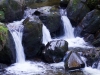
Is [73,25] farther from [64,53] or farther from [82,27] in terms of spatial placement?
[64,53]

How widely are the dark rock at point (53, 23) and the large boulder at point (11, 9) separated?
139cm

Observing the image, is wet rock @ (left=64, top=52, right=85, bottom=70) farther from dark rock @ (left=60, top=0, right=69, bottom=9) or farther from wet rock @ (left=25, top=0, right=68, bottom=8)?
wet rock @ (left=25, top=0, right=68, bottom=8)

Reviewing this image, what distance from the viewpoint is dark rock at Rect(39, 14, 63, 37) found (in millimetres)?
13773

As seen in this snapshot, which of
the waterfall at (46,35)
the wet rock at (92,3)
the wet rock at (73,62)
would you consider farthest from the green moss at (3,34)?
the wet rock at (92,3)

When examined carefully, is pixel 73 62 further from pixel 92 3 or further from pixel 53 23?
pixel 92 3

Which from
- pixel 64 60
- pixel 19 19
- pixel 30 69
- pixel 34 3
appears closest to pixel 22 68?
pixel 30 69

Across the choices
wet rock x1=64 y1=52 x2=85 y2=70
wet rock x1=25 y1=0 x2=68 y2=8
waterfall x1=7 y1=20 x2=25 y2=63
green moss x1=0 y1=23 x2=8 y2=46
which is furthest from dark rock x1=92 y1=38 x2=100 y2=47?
wet rock x1=25 y1=0 x2=68 y2=8

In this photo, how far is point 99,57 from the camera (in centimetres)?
1081

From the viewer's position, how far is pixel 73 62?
34.1 feet

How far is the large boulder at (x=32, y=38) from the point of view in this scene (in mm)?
11648

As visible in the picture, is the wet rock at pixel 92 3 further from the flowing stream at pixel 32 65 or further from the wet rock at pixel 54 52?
the wet rock at pixel 54 52

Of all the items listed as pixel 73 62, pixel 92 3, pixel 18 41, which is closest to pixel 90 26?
pixel 92 3

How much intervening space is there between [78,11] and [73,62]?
17.3 ft

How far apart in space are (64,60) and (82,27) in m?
3.62
